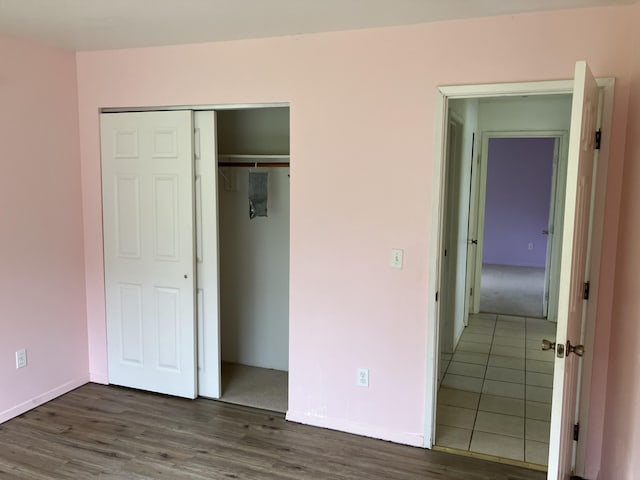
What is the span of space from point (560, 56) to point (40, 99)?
3.12 m

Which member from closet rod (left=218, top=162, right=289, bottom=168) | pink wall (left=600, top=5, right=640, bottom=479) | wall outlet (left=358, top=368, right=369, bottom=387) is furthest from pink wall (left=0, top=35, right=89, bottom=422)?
pink wall (left=600, top=5, right=640, bottom=479)

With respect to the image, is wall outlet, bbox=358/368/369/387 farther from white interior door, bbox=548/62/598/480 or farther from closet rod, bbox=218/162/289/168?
closet rod, bbox=218/162/289/168

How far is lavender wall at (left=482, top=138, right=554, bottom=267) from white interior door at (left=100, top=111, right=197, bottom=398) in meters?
6.56

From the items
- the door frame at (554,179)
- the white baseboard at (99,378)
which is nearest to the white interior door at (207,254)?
the white baseboard at (99,378)

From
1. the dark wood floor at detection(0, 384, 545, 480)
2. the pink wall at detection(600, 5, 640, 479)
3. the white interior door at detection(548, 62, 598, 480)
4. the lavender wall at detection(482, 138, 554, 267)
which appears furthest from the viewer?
the lavender wall at detection(482, 138, 554, 267)

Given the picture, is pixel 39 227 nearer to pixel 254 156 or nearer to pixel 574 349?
pixel 254 156

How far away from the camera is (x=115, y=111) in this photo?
11.6 feet

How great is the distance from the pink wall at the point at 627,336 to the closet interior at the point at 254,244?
2.21 metres

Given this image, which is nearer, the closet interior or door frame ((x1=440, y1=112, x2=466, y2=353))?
the closet interior

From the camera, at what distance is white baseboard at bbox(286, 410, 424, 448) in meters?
2.94

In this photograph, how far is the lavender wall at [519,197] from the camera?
8.40m

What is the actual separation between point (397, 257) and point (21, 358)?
253cm

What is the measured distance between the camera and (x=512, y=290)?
719 centimetres

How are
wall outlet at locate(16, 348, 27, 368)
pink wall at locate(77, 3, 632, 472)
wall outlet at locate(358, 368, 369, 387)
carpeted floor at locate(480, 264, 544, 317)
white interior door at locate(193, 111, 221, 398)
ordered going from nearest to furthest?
pink wall at locate(77, 3, 632, 472), wall outlet at locate(358, 368, 369, 387), wall outlet at locate(16, 348, 27, 368), white interior door at locate(193, 111, 221, 398), carpeted floor at locate(480, 264, 544, 317)
